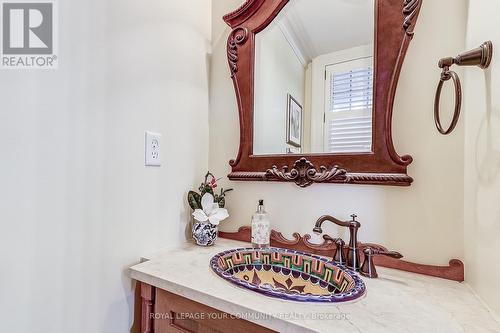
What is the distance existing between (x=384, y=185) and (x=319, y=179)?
0.68 feet

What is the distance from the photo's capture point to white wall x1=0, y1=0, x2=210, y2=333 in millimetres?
603

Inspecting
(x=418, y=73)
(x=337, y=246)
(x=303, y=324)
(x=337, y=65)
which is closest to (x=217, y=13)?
(x=337, y=65)

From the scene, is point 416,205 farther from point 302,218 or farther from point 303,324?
point 303,324

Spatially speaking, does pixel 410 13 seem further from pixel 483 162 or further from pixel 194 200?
pixel 194 200

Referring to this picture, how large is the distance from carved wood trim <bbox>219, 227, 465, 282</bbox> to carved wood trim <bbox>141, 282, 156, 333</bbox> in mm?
434

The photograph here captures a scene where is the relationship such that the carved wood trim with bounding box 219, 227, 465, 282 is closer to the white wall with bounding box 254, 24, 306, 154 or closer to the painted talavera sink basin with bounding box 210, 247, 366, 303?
the painted talavera sink basin with bounding box 210, 247, 366, 303

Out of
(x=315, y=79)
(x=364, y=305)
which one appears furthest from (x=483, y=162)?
(x=315, y=79)

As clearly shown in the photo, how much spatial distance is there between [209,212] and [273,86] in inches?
22.8

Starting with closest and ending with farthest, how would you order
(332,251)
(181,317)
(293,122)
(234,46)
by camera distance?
(181,317)
(332,251)
(293,122)
(234,46)

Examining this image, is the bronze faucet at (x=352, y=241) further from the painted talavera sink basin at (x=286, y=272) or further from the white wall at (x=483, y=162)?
the white wall at (x=483, y=162)

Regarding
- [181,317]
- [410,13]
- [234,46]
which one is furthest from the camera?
[234,46]

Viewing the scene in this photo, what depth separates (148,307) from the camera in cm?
76

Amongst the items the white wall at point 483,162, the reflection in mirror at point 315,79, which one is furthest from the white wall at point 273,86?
the white wall at point 483,162

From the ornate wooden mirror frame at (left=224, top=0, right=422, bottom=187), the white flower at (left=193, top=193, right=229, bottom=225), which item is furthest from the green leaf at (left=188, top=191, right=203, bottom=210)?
the ornate wooden mirror frame at (left=224, top=0, right=422, bottom=187)
